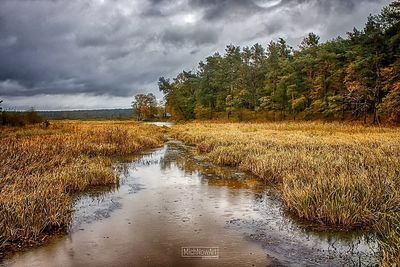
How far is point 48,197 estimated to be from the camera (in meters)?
9.26

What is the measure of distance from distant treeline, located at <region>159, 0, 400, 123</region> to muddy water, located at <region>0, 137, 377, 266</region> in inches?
1233

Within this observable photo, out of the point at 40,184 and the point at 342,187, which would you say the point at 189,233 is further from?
the point at 40,184

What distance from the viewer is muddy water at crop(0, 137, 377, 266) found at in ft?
21.7

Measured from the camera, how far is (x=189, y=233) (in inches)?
319

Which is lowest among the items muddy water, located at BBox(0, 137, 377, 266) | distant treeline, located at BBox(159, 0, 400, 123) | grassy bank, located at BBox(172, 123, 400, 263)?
muddy water, located at BBox(0, 137, 377, 266)

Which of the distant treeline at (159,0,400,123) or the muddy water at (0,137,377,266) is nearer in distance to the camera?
the muddy water at (0,137,377,266)

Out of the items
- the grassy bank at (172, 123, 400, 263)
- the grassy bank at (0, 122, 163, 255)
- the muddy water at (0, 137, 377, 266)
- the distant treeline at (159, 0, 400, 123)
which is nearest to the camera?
the muddy water at (0, 137, 377, 266)

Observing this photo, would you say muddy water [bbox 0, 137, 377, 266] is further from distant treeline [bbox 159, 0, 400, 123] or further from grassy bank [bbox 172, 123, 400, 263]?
distant treeline [bbox 159, 0, 400, 123]

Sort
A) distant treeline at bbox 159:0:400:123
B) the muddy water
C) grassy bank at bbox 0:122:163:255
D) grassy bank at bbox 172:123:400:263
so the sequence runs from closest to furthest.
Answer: the muddy water, grassy bank at bbox 0:122:163:255, grassy bank at bbox 172:123:400:263, distant treeline at bbox 159:0:400:123

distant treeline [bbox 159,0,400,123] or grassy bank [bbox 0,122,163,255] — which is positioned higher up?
distant treeline [bbox 159,0,400,123]

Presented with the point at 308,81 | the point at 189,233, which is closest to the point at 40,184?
the point at 189,233

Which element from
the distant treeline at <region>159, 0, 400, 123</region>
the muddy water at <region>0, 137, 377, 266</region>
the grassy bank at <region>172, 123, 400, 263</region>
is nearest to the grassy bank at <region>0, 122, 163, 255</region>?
the muddy water at <region>0, 137, 377, 266</region>

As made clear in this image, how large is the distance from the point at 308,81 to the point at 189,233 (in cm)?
5408

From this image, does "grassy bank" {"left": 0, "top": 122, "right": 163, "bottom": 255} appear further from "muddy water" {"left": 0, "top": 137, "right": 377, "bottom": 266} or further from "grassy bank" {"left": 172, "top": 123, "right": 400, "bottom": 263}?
"grassy bank" {"left": 172, "top": 123, "right": 400, "bottom": 263}
